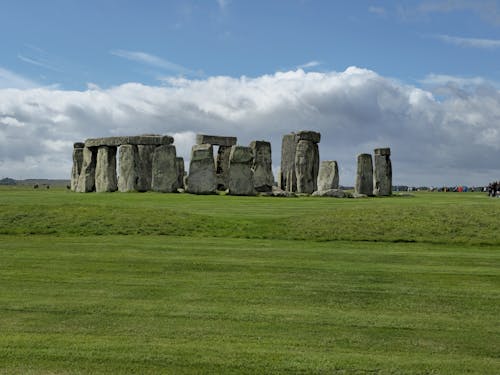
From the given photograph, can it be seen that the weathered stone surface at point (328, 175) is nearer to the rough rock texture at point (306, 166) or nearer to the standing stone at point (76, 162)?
the rough rock texture at point (306, 166)

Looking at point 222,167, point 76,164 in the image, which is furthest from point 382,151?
point 76,164

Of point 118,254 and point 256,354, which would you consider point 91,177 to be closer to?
point 118,254

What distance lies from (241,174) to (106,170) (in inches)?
327

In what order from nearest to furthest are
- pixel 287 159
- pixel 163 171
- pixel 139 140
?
pixel 163 171
pixel 139 140
pixel 287 159

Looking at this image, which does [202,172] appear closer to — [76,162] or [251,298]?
[76,162]

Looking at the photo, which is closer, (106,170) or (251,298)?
(251,298)

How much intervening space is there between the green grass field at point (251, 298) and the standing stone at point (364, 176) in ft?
58.7

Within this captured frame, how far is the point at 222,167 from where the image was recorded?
36656 millimetres

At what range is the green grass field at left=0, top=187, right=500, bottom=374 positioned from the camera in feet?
18.8

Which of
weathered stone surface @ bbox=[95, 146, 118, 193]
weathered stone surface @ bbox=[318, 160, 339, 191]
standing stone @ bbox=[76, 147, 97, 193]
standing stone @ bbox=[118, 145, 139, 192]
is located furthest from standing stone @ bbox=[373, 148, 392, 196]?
standing stone @ bbox=[76, 147, 97, 193]

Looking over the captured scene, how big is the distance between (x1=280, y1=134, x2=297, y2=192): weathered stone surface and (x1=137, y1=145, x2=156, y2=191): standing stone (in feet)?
26.7

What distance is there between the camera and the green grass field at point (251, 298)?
18.8 ft

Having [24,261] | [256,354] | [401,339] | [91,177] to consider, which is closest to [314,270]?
[401,339]

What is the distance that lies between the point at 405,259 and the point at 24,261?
714cm
